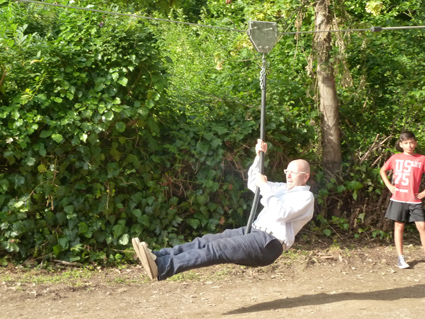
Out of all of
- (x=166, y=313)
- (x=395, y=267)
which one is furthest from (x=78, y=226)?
(x=395, y=267)

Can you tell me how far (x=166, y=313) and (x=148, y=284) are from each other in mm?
952

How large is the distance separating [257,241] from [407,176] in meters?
2.89

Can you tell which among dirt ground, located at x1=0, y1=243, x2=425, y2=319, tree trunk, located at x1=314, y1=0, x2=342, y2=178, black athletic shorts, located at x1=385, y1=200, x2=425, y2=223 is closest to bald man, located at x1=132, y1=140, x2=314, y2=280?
dirt ground, located at x1=0, y1=243, x2=425, y2=319

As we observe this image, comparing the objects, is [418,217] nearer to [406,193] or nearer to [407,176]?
[406,193]

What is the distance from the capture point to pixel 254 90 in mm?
8133

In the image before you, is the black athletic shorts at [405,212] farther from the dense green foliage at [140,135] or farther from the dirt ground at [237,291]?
the dense green foliage at [140,135]

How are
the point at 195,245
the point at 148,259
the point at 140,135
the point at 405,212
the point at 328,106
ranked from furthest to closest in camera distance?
the point at 328,106
the point at 405,212
the point at 140,135
the point at 195,245
the point at 148,259

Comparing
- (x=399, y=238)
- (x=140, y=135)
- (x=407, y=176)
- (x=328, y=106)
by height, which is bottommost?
(x=399, y=238)

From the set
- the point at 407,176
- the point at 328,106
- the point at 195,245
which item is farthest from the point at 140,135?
the point at 407,176

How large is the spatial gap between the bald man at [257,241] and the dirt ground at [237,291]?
0.56 metres

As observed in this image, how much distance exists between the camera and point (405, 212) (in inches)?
283

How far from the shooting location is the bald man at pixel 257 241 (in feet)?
16.3

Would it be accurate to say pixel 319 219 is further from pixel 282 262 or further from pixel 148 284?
pixel 148 284

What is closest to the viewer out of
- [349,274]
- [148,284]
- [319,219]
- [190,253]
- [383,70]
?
[190,253]
